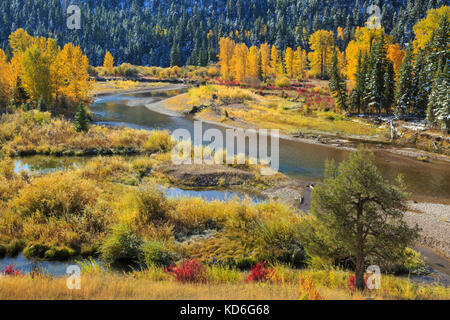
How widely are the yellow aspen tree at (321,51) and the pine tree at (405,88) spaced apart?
36.8 metres

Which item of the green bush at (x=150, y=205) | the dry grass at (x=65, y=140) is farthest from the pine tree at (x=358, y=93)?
the green bush at (x=150, y=205)

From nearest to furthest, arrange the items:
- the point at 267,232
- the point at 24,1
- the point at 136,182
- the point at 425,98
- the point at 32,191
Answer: the point at 267,232 < the point at 32,191 < the point at 136,182 < the point at 425,98 < the point at 24,1

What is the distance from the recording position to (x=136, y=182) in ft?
67.2

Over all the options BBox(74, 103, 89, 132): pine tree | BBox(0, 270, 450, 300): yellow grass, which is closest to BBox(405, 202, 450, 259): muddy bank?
BBox(0, 270, 450, 300): yellow grass

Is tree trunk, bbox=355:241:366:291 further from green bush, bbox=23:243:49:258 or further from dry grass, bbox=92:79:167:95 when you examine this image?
dry grass, bbox=92:79:167:95

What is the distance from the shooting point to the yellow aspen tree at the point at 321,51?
236 feet

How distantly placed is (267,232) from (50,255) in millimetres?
7726

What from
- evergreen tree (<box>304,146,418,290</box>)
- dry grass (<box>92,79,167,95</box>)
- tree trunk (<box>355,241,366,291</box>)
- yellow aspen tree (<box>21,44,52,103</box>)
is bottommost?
tree trunk (<box>355,241,366,291</box>)

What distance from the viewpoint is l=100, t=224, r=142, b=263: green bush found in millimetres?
11258

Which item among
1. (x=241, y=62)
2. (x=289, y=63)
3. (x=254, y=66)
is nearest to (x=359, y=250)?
(x=254, y=66)

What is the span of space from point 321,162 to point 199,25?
13885cm

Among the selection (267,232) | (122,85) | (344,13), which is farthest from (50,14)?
Answer: (267,232)

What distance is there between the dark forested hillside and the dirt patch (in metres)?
98.3
